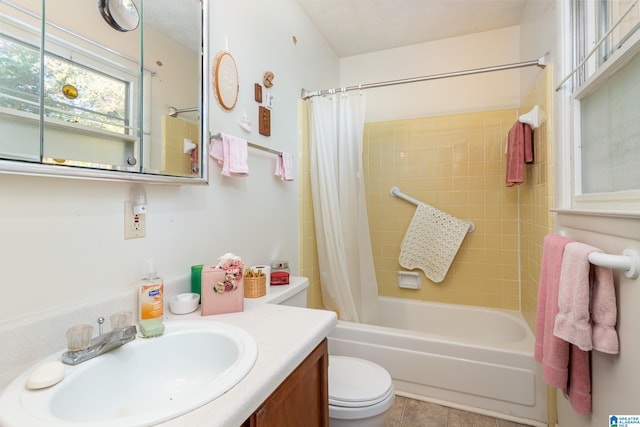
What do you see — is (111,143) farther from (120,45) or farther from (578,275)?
(578,275)

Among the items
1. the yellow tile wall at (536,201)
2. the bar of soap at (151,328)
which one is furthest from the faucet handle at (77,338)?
the yellow tile wall at (536,201)

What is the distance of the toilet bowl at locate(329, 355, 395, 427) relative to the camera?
45.7 inches

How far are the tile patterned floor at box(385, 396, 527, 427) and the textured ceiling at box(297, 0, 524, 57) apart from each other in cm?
248

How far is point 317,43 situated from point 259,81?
0.94 metres

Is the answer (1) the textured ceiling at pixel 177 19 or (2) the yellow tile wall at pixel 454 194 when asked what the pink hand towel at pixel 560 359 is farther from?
(1) the textured ceiling at pixel 177 19

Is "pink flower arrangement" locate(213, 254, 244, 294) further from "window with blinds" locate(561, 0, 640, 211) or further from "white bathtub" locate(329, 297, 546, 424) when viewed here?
"window with blinds" locate(561, 0, 640, 211)

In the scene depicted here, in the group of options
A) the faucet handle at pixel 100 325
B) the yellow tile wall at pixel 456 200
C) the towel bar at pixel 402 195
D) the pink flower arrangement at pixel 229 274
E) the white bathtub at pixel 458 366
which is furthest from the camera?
the towel bar at pixel 402 195

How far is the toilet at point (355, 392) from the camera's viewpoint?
1163 millimetres

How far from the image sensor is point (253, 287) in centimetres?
128

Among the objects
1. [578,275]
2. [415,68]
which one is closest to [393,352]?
[578,275]

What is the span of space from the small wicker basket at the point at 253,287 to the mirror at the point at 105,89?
46 centimetres

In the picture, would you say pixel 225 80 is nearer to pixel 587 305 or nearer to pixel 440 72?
pixel 587 305

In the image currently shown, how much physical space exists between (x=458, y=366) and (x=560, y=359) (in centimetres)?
67

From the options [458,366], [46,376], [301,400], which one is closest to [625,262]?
[301,400]
